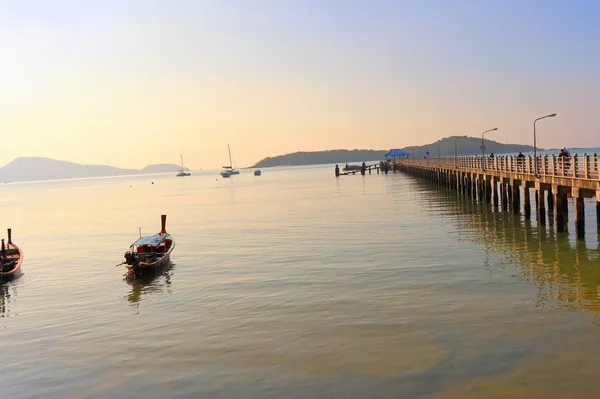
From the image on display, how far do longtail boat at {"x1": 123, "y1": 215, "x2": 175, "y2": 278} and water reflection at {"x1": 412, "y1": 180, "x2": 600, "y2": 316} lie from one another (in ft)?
49.4

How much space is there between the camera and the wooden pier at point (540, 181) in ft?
89.4

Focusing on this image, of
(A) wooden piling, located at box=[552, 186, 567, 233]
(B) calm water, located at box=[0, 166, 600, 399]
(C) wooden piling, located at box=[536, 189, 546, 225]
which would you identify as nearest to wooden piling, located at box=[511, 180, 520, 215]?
(C) wooden piling, located at box=[536, 189, 546, 225]

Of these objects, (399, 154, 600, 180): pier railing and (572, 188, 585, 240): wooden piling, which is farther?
(572, 188, 585, 240): wooden piling

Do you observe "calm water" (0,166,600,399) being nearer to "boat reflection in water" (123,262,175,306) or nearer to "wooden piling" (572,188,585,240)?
"boat reflection in water" (123,262,175,306)

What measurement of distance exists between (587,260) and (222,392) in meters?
17.8

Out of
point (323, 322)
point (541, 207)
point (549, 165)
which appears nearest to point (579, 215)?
point (549, 165)

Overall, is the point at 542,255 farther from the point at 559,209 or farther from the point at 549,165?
the point at 549,165

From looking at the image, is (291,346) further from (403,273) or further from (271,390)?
(403,273)

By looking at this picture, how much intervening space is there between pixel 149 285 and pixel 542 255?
675 inches

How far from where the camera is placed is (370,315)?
55.0 feet

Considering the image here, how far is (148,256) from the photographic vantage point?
91.4ft

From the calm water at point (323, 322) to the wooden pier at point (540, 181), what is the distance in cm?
180

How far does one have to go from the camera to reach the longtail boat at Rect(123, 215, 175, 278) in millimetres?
25688

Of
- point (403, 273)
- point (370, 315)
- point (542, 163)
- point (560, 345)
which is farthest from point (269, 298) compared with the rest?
point (542, 163)
